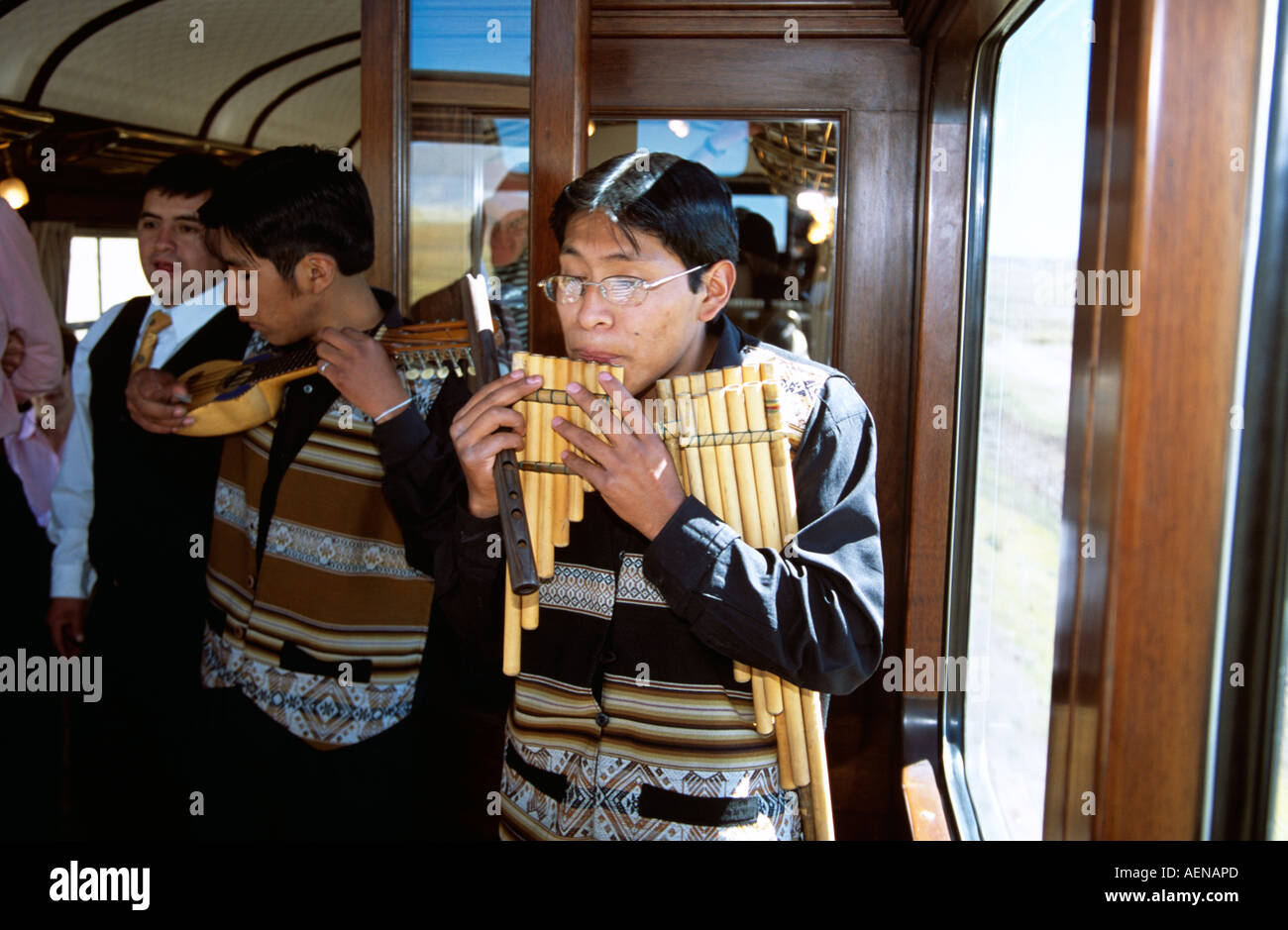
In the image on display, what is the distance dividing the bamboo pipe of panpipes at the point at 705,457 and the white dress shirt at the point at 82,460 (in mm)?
1752

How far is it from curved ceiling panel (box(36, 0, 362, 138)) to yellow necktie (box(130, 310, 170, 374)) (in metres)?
3.65

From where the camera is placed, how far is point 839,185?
300 centimetres

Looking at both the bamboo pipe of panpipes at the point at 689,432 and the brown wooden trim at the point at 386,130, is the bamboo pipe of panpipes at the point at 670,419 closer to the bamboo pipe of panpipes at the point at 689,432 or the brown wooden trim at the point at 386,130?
the bamboo pipe of panpipes at the point at 689,432

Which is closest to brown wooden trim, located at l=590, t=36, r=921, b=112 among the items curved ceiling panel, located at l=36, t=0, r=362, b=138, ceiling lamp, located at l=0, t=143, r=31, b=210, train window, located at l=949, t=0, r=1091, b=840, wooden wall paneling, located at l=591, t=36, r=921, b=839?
wooden wall paneling, located at l=591, t=36, r=921, b=839

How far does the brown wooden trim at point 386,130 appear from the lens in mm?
2939

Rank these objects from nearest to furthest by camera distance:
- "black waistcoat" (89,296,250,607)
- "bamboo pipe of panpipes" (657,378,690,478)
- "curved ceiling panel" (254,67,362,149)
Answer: "bamboo pipe of panpipes" (657,378,690,478)
"black waistcoat" (89,296,250,607)
"curved ceiling panel" (254,67,362,149)

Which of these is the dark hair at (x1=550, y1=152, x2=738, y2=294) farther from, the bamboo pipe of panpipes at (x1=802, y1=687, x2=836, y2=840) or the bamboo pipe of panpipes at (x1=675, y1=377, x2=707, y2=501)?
the bamboo pipe of panpipes at (x1=802, y1=687, x2=836, y2=840)

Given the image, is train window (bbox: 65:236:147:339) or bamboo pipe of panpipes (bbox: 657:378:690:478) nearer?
bamboo pipe of panpipes (bbox: 657:378:690:478)

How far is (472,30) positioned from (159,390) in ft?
4.21

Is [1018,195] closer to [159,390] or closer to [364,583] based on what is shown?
[364,583]

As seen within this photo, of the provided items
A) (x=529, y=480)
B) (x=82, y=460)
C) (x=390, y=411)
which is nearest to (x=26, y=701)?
(x=82, y=460)

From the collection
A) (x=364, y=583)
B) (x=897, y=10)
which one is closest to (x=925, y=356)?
(x=897, y=10)

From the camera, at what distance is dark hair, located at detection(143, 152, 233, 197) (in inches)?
123
